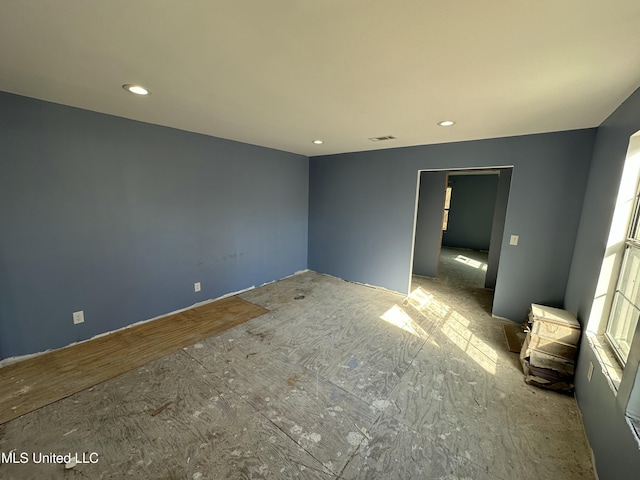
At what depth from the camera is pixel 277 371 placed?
7.45 feet

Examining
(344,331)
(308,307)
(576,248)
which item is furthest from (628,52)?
(308,307)

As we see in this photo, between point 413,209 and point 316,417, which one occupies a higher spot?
point 413,209

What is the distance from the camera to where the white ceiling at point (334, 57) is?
1065mm

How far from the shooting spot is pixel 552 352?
217 centimetres

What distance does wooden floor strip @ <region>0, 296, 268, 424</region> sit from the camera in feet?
6.36

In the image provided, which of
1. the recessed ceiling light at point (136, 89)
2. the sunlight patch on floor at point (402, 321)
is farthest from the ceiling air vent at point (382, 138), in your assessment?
the recessed ceiling light at point (136, 89)

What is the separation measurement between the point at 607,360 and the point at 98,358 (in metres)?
4.16

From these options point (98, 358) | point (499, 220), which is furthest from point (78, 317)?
point (499, 220)

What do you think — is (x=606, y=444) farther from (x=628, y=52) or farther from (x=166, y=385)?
(x=166, y=385)

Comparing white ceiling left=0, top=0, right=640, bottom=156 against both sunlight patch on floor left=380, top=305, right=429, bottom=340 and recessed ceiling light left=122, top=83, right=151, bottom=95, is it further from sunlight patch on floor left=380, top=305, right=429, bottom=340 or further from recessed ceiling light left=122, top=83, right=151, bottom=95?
sunlight patch on floor left=380, top=305, right=429, bottom=340

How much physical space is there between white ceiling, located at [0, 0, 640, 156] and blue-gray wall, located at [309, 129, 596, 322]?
54cm

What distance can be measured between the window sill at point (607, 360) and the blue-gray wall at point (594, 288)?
4cm

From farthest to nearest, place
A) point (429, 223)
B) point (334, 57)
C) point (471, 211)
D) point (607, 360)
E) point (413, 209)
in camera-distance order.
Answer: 1. point (471, 211)
2. point (429, 223)
3. point (413, 209)
4. point (607, 360)
5. point (334, 57)

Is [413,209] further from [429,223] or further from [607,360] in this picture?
[607,360]
